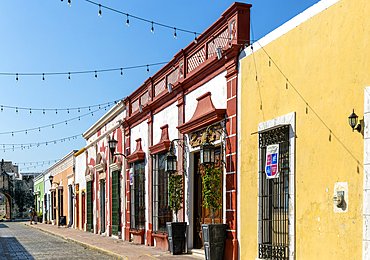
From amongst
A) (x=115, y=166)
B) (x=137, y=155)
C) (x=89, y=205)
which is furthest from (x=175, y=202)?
(x=89, y=205)

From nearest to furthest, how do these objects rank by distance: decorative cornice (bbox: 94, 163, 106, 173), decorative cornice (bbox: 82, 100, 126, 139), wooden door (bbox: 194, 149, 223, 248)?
wooden door (bbox: 194, 149, 223, 248), decorative cornice (bbox: 82, 100, 126, 139), decorative cornice (bbox: 94, 163, 106, 173)

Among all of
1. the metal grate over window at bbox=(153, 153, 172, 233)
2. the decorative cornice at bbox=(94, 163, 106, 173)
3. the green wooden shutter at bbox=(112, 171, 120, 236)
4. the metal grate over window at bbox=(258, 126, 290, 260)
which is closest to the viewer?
the metal grate over window at bbox=(258, 126, 290, 260)

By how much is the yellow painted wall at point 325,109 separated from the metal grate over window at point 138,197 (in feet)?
26.2

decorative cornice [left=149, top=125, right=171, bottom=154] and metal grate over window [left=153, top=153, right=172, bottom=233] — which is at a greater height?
decorative cornice [left=149, top=125, right=171, bottom=154]

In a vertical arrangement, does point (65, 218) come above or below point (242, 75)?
below

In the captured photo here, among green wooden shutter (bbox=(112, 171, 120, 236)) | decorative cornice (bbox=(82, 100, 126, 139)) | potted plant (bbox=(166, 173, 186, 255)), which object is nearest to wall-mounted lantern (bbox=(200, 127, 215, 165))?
potted plant (bbox=(166, 173, 186, 255))

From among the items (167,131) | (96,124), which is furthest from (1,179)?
(167,131)

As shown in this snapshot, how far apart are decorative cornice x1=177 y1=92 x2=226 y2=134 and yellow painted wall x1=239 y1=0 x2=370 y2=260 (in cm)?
166

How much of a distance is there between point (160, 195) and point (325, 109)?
792cm

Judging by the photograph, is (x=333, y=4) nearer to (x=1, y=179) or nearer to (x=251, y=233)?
(x=251, y=233)

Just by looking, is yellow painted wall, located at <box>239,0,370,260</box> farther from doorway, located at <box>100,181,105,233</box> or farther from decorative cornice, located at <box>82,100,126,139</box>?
doorway, located at <box>100,181,105,233</box>

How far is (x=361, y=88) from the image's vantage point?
19.2ft

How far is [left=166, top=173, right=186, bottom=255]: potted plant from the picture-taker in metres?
11.2

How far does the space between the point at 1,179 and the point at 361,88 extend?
4901cm
